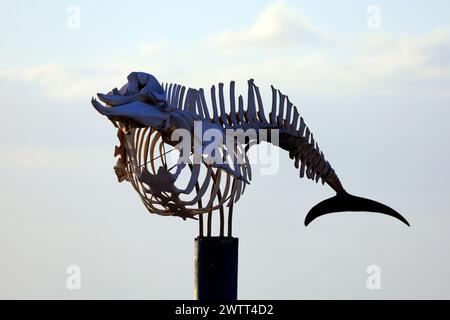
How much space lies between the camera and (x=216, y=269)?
38.0m

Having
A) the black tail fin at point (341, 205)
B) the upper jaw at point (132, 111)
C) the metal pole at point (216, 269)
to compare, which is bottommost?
the metal pole at point (216, 269)

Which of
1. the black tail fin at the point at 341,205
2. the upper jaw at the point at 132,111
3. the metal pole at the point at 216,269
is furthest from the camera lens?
the black tail fin at the point at 341,205

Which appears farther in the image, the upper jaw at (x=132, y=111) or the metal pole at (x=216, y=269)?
the metal pole at (x=216, y=269)

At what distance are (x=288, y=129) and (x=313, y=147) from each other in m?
1.14

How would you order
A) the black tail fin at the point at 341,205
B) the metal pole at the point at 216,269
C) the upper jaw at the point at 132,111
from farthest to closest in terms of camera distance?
the black tail fin at the point at 341,205 → the metal pole at the point at 216,269 → the upper jaw at the point at 132,111

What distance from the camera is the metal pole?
125 ft

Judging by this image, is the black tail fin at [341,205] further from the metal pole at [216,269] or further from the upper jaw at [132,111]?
the upper jaw at [132,111]

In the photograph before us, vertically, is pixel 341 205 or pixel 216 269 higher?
pixel 341 205

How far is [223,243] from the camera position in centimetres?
3816

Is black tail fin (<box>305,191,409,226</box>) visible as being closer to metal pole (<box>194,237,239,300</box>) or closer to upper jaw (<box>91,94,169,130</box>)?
metal pole (<box>194,237,239,300</box>)

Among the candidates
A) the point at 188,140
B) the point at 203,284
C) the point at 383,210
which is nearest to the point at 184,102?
the point at 188,140

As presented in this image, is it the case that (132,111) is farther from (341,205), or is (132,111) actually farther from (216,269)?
(341,205)

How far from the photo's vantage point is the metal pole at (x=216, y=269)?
38031 millimetres
